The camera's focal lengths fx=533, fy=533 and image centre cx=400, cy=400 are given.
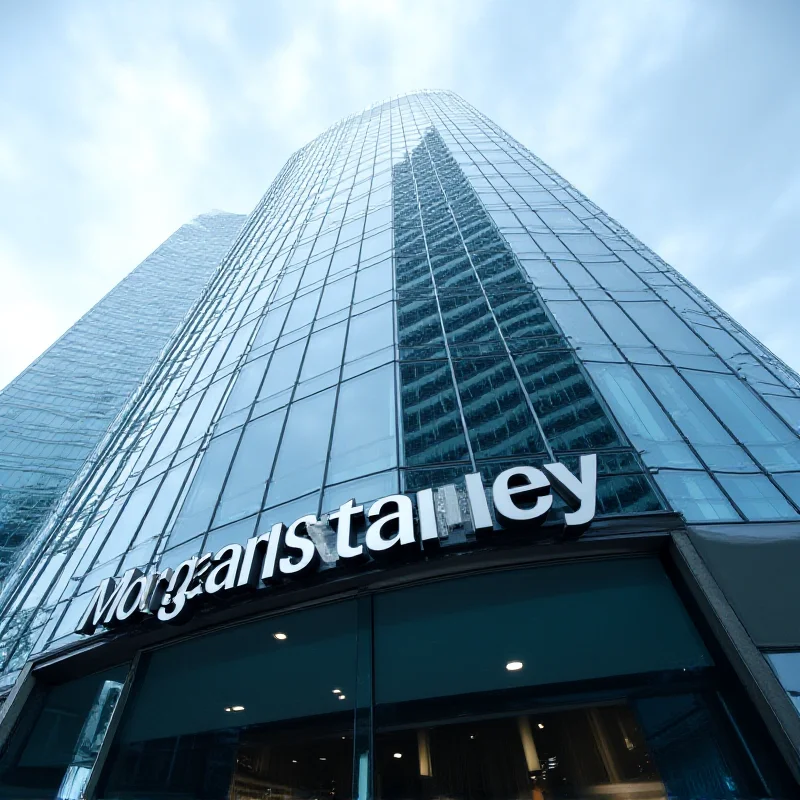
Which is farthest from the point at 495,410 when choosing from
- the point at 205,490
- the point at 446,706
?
the point at 205,490

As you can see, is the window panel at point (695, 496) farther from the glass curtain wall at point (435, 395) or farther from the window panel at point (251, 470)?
the window panel at point (251, 470)

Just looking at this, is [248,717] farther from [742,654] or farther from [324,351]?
[324,351]

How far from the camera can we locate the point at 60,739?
11.0 metres

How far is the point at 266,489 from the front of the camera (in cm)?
1233

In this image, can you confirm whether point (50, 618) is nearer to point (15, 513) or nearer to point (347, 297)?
point (347, 297)

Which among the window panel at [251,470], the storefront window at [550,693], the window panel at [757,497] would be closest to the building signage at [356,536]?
the storefront window at [550,693]

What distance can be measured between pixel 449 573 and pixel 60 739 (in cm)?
906

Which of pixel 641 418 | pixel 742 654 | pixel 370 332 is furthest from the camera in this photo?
pixel 370 332

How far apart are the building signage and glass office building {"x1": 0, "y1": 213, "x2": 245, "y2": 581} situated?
81.0 ft

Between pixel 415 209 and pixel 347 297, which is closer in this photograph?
pixel 347 297

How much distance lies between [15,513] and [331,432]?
107 ft

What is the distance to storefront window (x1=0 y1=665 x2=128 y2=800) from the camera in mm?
10250

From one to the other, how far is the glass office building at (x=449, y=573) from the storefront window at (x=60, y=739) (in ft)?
0.20

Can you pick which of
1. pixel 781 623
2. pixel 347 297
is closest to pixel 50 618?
pixel 347 297
